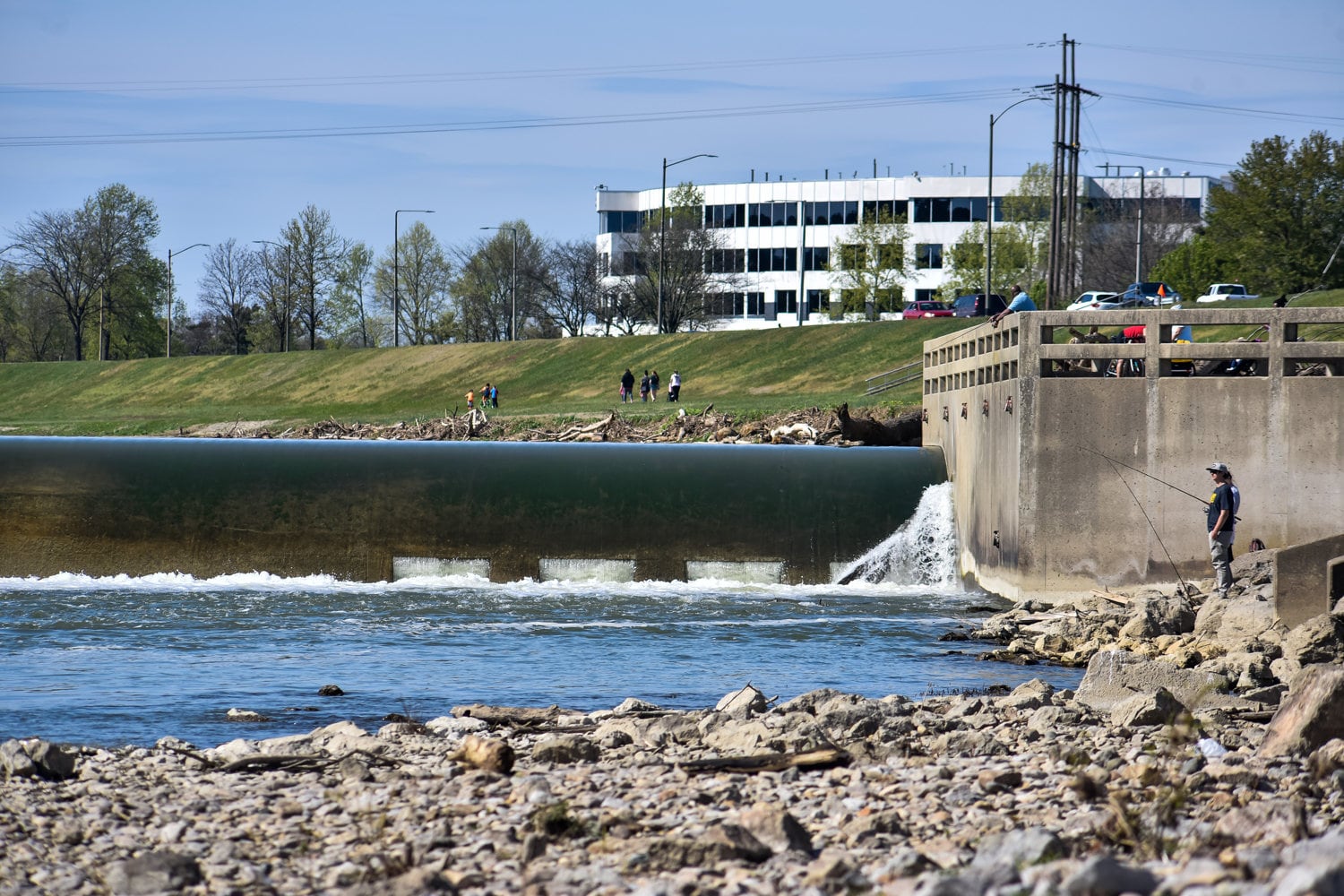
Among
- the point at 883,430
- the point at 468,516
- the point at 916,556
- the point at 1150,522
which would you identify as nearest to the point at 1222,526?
the point at 1150,522

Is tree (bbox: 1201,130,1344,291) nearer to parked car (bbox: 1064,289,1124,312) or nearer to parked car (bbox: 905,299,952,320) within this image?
parked car (bbox: 1064,289,1124,312)

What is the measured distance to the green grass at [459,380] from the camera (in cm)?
5947

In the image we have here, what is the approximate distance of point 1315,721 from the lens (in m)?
10.4

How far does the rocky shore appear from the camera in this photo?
747 cm

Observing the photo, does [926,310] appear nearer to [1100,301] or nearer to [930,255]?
[1100,301]

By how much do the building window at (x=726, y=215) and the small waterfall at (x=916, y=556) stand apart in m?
93.2

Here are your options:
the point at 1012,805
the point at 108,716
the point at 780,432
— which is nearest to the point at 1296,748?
the point at 1012,805

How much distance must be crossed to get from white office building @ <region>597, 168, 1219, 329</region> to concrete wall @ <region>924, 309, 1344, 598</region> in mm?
89794

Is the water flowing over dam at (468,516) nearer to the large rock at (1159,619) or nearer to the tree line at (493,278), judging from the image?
the large rock at (1159,619)

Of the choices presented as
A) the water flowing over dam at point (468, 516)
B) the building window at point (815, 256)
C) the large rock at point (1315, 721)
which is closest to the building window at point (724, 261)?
the building window at point (815, 256)

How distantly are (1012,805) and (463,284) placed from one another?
350ft

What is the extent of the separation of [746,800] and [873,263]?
9300cm

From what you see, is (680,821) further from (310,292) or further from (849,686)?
(310,292)

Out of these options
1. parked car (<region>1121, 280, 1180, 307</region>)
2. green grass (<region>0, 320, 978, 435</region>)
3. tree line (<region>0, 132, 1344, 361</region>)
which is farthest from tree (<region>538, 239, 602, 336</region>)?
parked car (<region>1121, 280, 1180, 307</region>)
